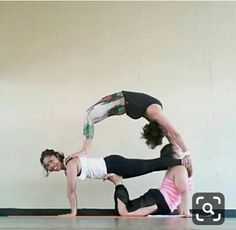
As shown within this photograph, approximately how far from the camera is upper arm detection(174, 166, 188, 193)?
2.75 metres

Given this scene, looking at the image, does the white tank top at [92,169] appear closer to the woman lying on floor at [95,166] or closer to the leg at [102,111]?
the woman lying on floor at [95,166]

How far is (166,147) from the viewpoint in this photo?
3010 mm

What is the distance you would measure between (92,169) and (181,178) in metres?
0.51

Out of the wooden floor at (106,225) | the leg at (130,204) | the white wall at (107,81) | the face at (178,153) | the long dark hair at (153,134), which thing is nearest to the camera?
the wooden floor at (106,225)

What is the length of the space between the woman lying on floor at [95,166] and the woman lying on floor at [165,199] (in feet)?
0.17

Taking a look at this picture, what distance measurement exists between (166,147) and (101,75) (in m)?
0.75

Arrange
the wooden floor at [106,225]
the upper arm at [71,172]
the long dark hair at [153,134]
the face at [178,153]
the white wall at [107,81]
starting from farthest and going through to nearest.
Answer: the white wall at [107,81]
the long dark hair at [153,134]
the face at [178,153]
the upper arm at [71,172]
the wooden floor at [106,225]

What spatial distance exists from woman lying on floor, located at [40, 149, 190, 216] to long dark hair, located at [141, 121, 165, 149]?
0.19m

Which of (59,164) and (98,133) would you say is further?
(98,133)

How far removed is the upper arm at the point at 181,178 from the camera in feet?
9.02

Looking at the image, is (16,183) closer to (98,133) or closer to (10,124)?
(10,124)

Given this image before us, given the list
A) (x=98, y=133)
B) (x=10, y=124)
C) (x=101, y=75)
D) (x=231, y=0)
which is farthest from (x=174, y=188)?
(x=231, y=0)

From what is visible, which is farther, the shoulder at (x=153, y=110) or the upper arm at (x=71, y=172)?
the shoulder at (x=153, y=110)

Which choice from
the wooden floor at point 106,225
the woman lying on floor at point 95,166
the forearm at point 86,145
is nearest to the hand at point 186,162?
the woman lying on floor at point 95,166
